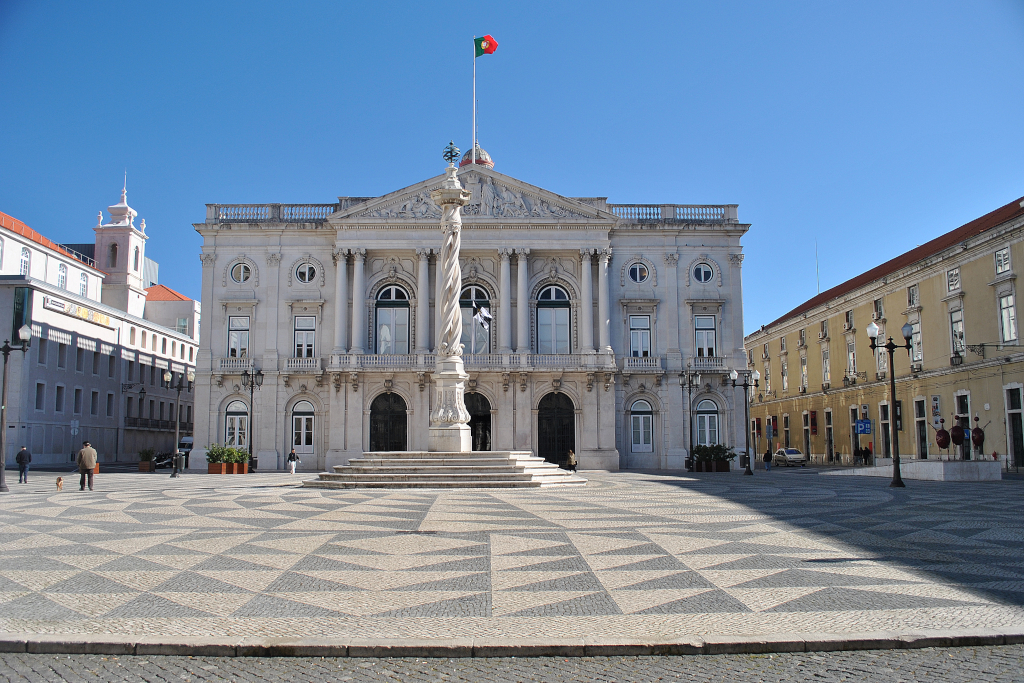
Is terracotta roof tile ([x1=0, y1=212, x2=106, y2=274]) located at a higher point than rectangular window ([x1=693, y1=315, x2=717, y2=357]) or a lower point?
higher

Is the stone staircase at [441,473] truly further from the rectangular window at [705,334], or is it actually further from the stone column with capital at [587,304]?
the rectangular window at [705,334]

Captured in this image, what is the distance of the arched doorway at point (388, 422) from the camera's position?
4472 cm

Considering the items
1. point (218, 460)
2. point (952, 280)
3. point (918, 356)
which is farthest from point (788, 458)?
point (218, 460)

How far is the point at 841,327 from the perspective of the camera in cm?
5769

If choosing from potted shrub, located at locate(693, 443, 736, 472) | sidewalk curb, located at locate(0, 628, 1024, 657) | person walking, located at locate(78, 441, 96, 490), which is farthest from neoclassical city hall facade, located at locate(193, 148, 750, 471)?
sidewalk curb, located at locate(0, 628, 1024, 657)

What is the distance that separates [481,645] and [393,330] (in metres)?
39.9

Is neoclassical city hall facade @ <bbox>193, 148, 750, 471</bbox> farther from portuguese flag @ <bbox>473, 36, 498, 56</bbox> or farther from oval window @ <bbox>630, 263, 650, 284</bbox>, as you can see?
portuguese flag @ <bbox>473, 36, 498, 56</bbox>

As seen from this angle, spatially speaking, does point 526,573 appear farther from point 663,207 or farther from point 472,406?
point 663,207

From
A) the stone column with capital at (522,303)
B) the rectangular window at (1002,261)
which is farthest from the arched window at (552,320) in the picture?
the rectangular window at (1002,261)

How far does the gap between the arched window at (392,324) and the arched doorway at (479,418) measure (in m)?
4.93

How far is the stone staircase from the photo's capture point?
23594mm

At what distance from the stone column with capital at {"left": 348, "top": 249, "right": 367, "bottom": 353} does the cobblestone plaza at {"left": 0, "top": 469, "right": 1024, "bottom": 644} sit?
2660 cm

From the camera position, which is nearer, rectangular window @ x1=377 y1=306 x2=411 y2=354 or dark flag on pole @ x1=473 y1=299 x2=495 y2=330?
dark flag on pole @ x1=473 y1=299 x2=495 y2=330

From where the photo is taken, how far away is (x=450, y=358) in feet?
88.6
